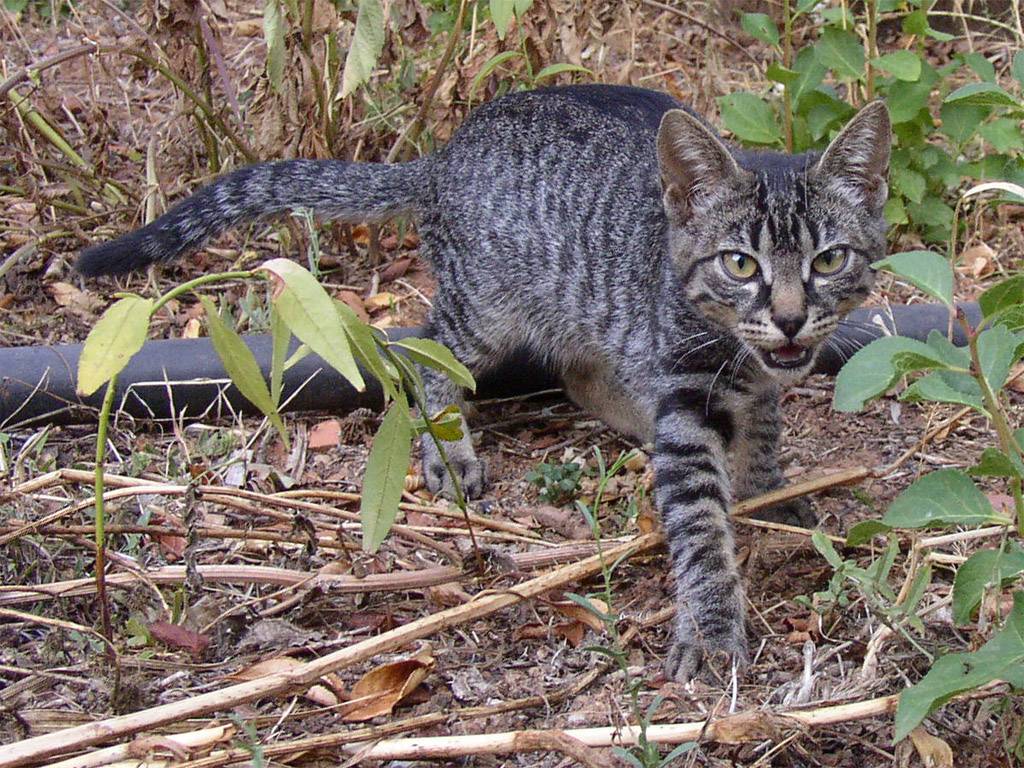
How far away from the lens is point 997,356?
7.29ft

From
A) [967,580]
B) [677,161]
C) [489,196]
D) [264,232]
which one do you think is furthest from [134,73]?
[967,580]

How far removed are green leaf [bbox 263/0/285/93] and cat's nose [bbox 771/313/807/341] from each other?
2.16m

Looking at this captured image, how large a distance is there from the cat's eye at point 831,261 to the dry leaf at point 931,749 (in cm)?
134

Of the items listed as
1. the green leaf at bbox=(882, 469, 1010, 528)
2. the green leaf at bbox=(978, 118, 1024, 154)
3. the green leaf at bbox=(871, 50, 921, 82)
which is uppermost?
the green leaf at bbox=(871, 50, 921, 82)

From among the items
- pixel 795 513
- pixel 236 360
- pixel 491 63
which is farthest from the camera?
pixel 491 63

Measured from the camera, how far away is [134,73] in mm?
4938

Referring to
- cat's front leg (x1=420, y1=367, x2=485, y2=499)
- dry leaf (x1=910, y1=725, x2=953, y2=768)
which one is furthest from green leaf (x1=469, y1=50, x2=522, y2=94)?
dry leaf (x1=910, y1=725, x2=953, y2=768)

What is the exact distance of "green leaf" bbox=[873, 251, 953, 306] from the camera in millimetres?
2156

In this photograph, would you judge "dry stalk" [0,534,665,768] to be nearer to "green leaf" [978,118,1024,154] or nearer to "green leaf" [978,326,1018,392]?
"green leaf" [978,326,1018,392]

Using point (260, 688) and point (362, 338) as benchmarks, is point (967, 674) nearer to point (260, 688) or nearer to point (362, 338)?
point (362, 338)

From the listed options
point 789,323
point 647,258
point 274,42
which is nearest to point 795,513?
point 789,323

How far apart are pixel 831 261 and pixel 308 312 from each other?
6.23ft

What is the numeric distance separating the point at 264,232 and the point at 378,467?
3.10 metres

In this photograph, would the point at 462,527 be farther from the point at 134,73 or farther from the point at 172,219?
the point at 134,73
